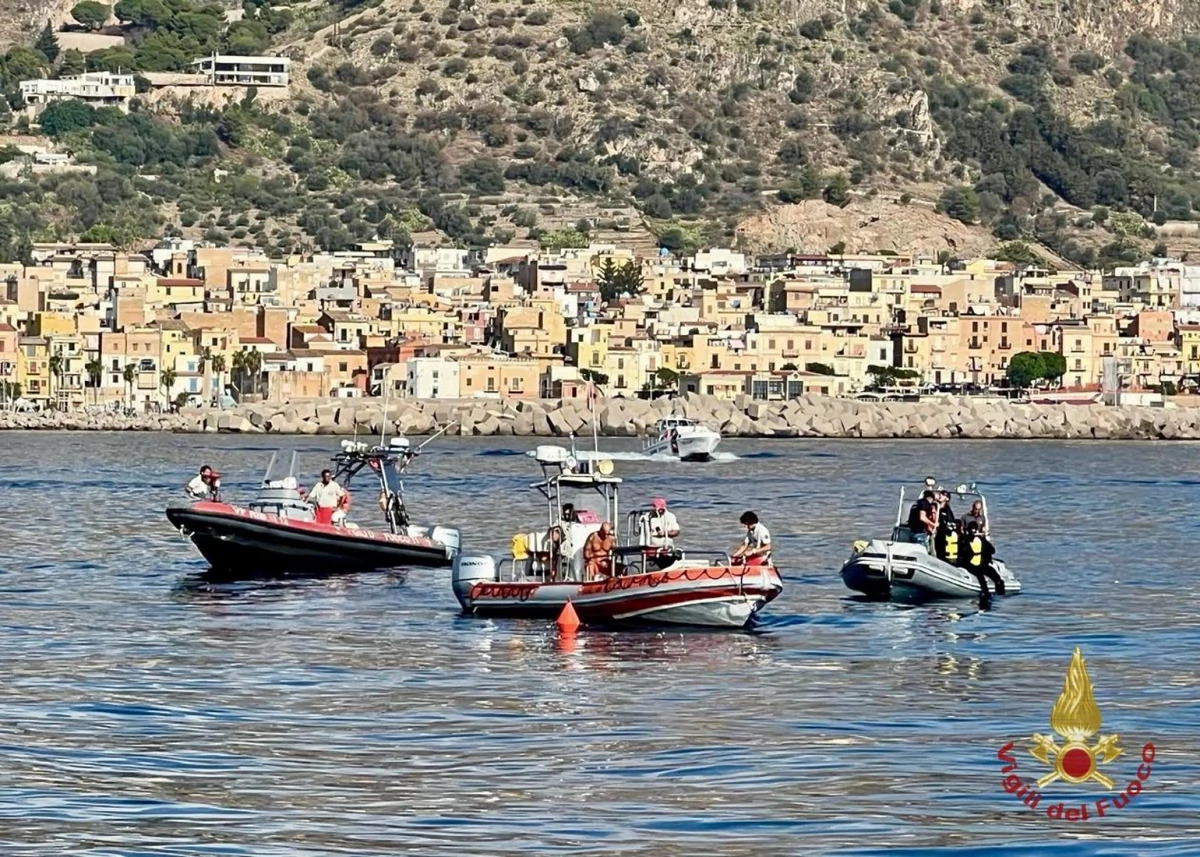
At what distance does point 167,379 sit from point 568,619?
106575 millimetres

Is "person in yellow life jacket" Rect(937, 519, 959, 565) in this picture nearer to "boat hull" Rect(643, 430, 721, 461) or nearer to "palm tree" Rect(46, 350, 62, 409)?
"boat hull" Rect(643, 430, 721, 461)

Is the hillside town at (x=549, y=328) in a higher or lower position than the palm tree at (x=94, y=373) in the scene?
higher

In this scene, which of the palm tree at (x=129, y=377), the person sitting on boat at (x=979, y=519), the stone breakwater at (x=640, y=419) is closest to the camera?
the person sitting on boat at (x=979, y=519)

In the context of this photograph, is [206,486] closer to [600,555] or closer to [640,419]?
[600,555]

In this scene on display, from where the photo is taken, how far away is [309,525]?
128 ft

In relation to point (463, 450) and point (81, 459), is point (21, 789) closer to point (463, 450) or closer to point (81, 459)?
point (81, 459)

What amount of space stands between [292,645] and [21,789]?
9.89 metres

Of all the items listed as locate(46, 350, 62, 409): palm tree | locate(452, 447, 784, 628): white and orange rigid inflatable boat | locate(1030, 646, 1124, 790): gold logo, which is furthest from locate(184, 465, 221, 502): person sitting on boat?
locate(46, 350, 62, 409): palm tree

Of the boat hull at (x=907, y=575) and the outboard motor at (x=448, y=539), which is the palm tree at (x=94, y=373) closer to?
the outboard motor at (x=448, y=539)

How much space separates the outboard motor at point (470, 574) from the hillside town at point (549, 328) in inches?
3625

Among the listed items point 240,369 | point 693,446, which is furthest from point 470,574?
point 240,369

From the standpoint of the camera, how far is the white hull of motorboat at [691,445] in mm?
92938

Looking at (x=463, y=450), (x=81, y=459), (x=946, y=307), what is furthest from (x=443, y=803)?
(x=946, y=307)

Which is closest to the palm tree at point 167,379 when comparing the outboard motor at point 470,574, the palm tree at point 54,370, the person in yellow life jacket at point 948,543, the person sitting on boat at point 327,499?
the palm tree at point 54,370
